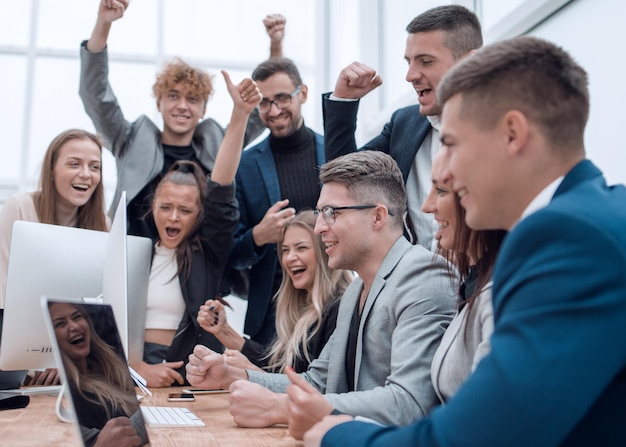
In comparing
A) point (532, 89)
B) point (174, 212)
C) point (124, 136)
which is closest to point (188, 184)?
point (174, 212)

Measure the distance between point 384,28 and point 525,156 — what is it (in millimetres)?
4503

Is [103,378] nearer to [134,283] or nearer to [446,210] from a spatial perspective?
[446,210]

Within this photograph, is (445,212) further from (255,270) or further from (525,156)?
(255,270)

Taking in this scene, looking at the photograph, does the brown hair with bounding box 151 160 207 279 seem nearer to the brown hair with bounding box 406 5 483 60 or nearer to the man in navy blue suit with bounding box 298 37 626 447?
the brown hair with bounding box 406 5 483 60

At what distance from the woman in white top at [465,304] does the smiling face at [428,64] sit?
77 centimetres

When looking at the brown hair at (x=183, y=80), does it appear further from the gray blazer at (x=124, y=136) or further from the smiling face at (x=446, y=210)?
the smiling face at (x=446, y=210)

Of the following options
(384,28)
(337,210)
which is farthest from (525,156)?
(384,28)

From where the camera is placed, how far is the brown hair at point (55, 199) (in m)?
2.56

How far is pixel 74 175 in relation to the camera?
2623mm

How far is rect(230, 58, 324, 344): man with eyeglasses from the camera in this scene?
296cm

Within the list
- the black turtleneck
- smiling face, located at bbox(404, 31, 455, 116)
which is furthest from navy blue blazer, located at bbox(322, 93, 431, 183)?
the black turtleneck

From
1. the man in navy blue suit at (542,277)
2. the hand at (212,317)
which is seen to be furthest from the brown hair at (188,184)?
the man in navy blue suit at (542,277)

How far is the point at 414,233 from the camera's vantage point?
7.25 ft

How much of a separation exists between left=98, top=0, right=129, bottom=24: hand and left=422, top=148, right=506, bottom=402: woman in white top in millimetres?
2067
